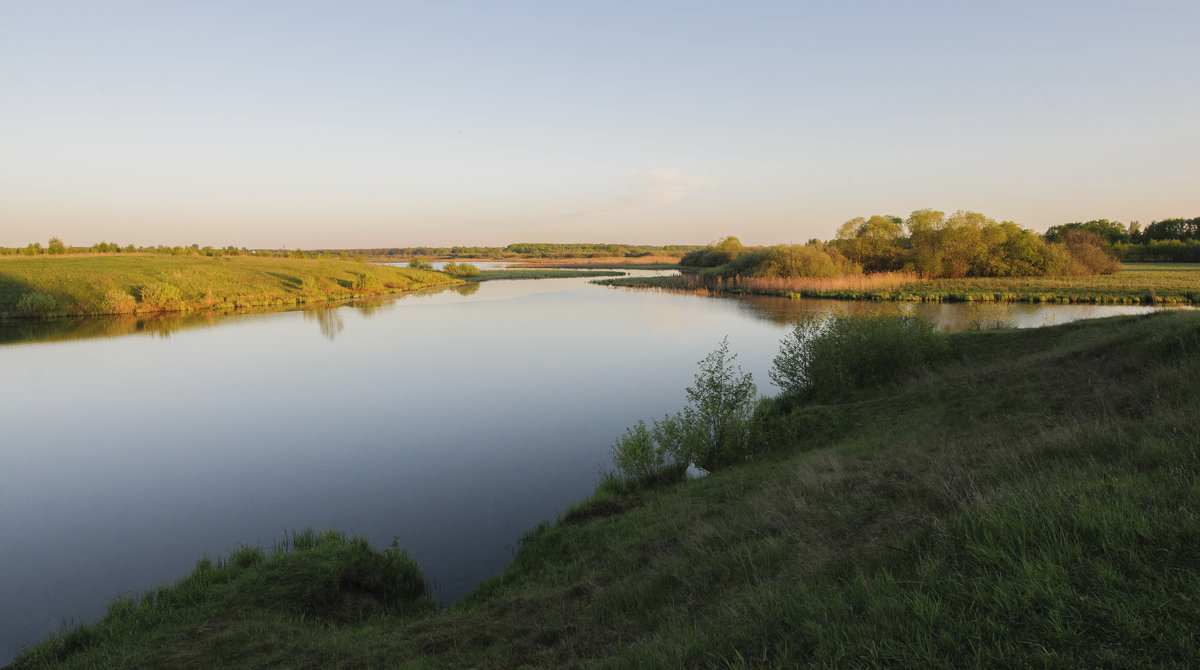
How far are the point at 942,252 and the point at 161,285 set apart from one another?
81.5m

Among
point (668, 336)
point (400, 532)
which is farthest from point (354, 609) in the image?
point (668, 336)

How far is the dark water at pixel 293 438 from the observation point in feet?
30.7

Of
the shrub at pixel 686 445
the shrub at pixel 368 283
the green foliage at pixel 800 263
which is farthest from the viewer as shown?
the shrub at pixel 368 283

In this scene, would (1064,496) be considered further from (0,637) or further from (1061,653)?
(0,637)

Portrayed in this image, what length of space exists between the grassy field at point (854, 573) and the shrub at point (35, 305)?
157ft

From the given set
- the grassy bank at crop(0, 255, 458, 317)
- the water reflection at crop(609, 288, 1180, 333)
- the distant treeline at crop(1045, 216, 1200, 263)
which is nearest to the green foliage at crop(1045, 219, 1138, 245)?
the distant treeline at crop(1045, 216, 1200, 263)

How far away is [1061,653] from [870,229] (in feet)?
248

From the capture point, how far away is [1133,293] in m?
39.1

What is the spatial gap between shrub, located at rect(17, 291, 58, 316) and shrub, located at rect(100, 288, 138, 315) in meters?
2.87

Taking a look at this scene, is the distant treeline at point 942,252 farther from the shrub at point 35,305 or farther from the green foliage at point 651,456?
the shrub at point 35,305

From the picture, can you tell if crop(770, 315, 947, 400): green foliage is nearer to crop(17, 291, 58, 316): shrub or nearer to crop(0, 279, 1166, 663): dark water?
crop(0, 279, 1166, 663): dark water

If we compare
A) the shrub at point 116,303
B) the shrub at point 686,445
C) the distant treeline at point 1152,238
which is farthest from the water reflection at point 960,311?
the shrub at point 116,303

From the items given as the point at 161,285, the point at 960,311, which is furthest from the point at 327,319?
the point at 960,311

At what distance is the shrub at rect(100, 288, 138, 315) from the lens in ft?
133
